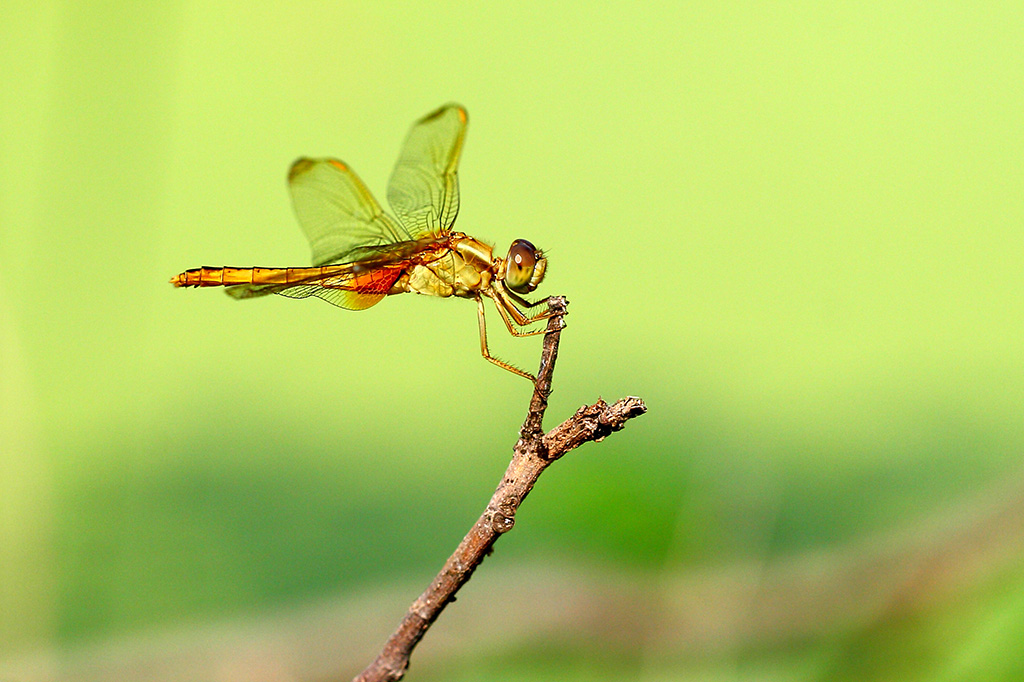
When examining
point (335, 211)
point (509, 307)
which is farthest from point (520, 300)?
point (335, 211)

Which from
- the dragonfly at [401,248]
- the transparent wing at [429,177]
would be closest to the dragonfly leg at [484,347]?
the dragonfly at [401,248]

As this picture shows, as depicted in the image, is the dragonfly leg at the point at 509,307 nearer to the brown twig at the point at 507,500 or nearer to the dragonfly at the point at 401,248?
the dragonfly at the point at 401,248

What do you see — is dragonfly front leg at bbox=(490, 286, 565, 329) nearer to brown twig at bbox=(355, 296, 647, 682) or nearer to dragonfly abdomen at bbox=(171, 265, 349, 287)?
dragonfly abdomen at bbox=(171, 265, 349, 287)

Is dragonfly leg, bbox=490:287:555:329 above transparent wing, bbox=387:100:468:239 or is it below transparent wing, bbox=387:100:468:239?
below

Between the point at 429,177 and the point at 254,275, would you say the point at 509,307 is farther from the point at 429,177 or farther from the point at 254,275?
the point at 254,275

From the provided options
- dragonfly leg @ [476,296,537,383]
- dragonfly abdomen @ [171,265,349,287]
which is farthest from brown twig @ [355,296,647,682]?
dragonfly abdomen @ [171,265,349,287]
